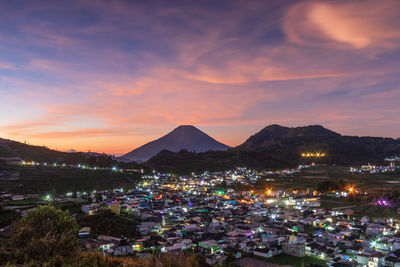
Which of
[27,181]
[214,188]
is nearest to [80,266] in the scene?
[27,181]

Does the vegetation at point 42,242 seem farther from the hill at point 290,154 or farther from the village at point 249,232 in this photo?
the hill at point 290,154

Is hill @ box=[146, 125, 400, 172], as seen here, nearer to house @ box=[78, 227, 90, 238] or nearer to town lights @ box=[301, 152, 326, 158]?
town lights @ box=[301, 152, 326, 158]

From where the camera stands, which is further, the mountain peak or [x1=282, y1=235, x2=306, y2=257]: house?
the mountain peak

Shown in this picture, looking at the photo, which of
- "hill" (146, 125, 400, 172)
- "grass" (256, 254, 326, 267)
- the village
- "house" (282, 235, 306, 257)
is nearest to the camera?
"grass" (256, 254, 326, 267)

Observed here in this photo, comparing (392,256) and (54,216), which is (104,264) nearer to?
A: (54,216)

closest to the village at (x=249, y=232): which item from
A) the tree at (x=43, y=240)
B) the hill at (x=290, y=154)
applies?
the tree at (x=43, y=240)

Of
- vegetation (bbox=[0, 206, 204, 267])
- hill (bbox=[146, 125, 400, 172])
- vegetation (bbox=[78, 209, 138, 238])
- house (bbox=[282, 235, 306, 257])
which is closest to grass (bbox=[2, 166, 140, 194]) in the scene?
vegetation (bbox=[78, 209, 138, 238])
